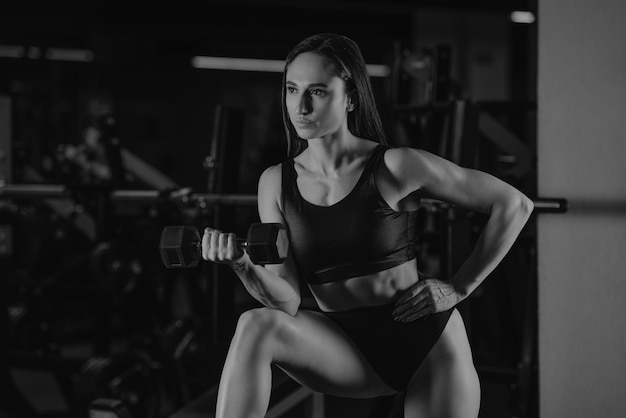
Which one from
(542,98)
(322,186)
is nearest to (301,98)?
(322,186)

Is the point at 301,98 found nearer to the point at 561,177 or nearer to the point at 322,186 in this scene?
the point at 322,186

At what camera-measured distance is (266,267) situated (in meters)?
1.68

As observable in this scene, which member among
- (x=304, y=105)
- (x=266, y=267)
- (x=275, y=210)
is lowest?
(x=266, y=267)

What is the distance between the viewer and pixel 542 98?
6.83 feet

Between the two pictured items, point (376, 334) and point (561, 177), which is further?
point (561, 177)

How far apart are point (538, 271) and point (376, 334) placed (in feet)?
2.29

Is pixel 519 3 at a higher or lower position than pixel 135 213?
higher

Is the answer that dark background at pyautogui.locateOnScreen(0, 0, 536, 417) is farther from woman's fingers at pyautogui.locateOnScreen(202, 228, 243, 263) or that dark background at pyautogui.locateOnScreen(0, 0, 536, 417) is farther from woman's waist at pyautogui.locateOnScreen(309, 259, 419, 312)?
woman's fingers at pyautogui.locateOnScreen(202, 228, 243, 263)

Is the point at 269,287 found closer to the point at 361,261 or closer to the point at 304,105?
the point at 361,261

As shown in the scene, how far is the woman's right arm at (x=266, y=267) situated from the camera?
1.41 m

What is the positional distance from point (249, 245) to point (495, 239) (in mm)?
559

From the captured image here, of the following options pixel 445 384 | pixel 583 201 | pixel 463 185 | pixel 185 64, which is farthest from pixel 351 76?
pixel 185 64

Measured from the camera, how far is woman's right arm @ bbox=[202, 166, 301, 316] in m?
1.41

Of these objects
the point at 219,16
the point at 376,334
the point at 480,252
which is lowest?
the point at 376,334
